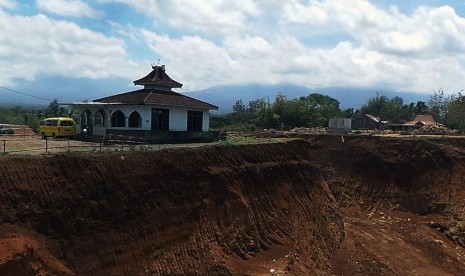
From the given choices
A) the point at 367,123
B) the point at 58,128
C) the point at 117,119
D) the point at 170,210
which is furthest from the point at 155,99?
the point at 367,123

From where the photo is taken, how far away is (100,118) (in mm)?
38500

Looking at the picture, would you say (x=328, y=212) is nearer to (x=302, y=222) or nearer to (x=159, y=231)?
(x=302, y=222)

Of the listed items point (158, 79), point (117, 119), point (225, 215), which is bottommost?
point (225, 215)

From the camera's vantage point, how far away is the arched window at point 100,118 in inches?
1502

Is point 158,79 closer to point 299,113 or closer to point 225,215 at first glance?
point 225,215

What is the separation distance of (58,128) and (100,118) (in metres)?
3.96

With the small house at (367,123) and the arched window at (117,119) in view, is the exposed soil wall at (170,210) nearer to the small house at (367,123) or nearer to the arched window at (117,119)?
the arched window at (117,119)

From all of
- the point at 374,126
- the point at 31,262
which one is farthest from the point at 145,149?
the point at 374,126

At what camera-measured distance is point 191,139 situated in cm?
3659

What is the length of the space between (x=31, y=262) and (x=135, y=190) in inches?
245

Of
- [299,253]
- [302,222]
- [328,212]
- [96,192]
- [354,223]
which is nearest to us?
[96,192]

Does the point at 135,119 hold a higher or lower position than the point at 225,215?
higher

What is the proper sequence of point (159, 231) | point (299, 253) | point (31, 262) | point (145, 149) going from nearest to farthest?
point (31, 262) → point (159, 231) → point (145, 149) → point (299, 253)

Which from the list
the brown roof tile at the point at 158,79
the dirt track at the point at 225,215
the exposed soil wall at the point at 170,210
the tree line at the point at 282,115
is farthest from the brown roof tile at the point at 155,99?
the tree line at the point at 282,115
